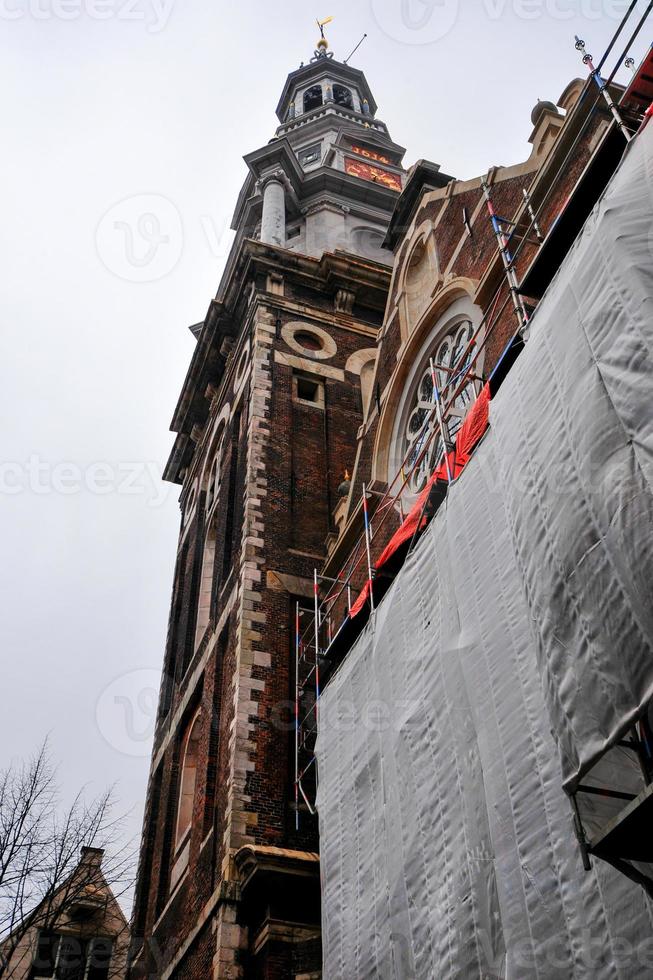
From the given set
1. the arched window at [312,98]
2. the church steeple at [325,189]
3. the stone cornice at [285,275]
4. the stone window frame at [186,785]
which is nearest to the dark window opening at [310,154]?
the church steeple at [325,189]

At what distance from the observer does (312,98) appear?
211 feet

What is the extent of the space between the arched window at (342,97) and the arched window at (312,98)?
0.97m

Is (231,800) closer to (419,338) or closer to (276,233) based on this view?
(419,338)

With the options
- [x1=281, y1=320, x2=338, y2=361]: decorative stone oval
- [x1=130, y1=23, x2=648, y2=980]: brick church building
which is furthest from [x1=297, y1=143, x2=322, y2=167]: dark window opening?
[x1=281, y1=320, x2=338, y2=361]: decorative stone oval

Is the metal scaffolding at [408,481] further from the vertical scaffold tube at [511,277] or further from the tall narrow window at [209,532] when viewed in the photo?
the tall narrow window at [209,532]

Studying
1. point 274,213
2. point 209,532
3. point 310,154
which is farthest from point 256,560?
point 310,154

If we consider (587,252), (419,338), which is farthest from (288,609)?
(587,252)

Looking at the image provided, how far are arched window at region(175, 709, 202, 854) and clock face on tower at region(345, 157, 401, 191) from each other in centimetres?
2905

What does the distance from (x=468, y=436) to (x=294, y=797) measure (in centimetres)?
721

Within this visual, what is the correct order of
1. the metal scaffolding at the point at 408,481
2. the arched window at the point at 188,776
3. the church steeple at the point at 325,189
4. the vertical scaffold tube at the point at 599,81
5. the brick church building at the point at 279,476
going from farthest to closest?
1. the church steeple at the point at 325,189
2. the arched window at the point at 188,776
3. the brick church building at the point at 279,476
4. the metal scaffolding at the point at 408,481
5. the vertical scaffold tube at the point at 599,81

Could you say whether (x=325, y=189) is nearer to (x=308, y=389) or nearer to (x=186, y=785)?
(x=308, y=389)

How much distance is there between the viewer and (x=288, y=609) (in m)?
20.0

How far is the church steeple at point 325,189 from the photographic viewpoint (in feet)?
121

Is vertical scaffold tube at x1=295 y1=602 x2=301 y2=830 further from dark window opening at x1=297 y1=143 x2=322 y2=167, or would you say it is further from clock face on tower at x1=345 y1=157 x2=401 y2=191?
dark window opening at x1=297 y1=143 x2=322 y2=167
